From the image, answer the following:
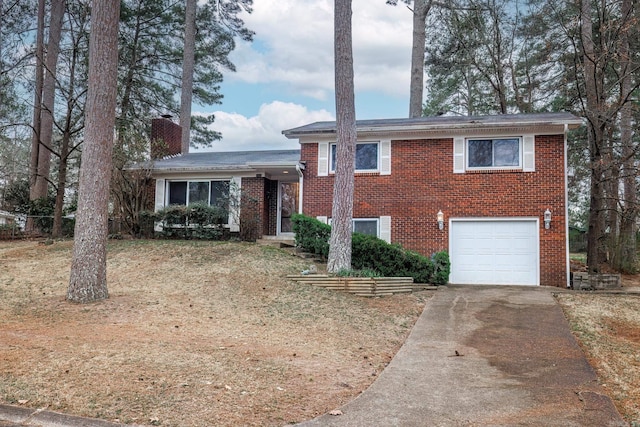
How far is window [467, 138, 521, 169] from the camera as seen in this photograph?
1319 centimetres

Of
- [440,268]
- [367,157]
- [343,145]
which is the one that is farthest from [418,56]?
[440,268]

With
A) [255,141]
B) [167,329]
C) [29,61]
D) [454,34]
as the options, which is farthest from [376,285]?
[255,141]

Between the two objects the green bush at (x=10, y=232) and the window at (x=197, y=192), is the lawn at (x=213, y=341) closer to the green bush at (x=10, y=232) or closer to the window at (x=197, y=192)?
the window at (x=197, y=192)

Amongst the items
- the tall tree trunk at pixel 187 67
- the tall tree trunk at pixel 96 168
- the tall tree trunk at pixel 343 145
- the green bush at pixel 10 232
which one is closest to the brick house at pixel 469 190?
the tall tree trunk at pixel 343 145

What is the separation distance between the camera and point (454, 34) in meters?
21.8

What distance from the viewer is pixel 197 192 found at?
16156 millimetres

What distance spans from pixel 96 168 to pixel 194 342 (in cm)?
400

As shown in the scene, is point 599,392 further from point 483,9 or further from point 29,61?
point 29,61

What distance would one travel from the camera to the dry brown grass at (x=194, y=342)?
405 centimetres

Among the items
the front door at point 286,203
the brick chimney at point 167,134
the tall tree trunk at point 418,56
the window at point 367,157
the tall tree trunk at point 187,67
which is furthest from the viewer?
the tall tree trunk at point 187,67

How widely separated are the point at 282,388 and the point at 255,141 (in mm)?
27568

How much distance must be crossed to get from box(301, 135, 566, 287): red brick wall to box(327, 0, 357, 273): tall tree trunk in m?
3.24

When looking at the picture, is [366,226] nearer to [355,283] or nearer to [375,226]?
[375,226]

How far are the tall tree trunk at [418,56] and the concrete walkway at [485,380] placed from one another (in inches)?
522
